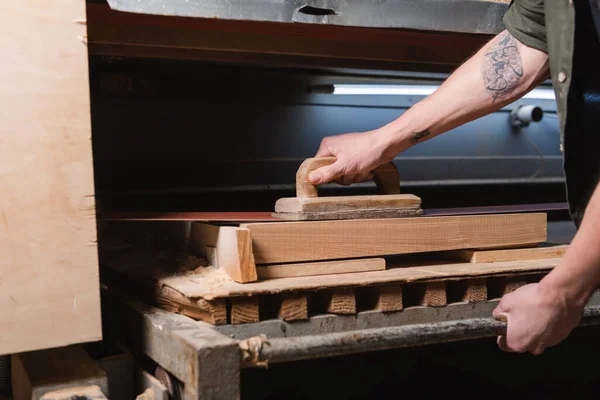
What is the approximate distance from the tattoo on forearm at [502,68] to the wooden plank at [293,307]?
824mm

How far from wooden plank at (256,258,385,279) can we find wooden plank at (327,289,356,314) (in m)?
0.11

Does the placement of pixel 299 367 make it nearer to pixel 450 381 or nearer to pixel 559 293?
pixel 450 381

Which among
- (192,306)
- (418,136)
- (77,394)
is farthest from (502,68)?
(77,394)

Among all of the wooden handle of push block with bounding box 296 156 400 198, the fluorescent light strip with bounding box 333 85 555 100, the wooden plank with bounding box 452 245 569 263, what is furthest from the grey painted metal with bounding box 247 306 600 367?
the fluorescent light strip with bounding box 333 85 555 100

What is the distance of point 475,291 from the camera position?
63.4 inches

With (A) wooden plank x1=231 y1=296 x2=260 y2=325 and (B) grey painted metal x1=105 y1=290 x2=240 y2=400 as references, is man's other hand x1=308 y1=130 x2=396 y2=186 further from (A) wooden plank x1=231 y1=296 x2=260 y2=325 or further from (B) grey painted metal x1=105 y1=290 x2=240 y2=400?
(B) grey painted metal x1=105 y1=290 x2=240 y2=400

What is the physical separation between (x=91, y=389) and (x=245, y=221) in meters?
0.53

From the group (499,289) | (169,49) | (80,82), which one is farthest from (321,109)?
(80,82)

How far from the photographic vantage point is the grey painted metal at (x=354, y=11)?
4.90ft

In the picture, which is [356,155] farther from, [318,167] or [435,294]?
[435,294]

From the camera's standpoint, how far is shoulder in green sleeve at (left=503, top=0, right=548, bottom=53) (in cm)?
160

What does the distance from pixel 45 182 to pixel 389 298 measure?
83 cm

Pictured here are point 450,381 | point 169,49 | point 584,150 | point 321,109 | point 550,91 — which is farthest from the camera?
point 550,91

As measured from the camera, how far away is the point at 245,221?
1558mm
